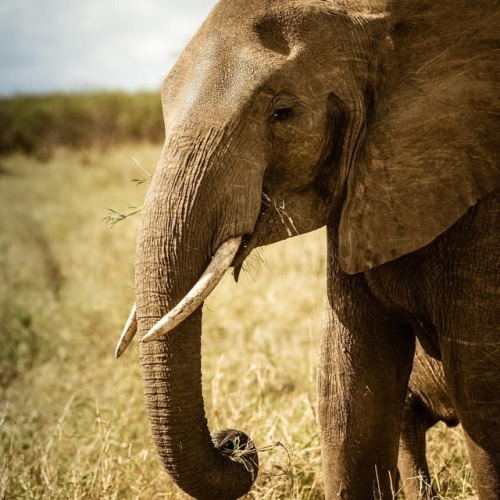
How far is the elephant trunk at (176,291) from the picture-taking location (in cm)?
246

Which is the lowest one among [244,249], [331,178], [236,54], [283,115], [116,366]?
[244,249]

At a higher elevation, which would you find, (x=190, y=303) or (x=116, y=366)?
(x=116, y=366)

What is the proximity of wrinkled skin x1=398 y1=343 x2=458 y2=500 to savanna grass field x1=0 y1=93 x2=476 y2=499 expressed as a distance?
0.12 m

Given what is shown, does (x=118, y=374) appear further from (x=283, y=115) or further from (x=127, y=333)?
(x=283, y=115)

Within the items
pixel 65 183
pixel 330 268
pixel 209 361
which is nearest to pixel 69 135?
pixel 65 183

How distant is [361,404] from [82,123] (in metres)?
21.4

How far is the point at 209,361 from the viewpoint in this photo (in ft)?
18.7

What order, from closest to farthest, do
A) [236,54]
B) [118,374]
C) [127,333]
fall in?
[236,54] < [127,333] < [118,374]

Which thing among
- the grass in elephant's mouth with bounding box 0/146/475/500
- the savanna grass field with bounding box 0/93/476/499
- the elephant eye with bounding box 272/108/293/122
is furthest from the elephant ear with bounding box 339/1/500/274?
the grass in elephant's mouth with bounding box 0/146/475/500

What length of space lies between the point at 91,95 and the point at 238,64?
1021 inches

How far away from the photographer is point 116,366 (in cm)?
596

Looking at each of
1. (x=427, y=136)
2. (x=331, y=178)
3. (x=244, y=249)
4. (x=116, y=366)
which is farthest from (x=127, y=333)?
(x=116, y=366)

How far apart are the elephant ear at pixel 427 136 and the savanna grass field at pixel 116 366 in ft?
1.41

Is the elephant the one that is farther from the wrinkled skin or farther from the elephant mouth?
the wrinkled skin
